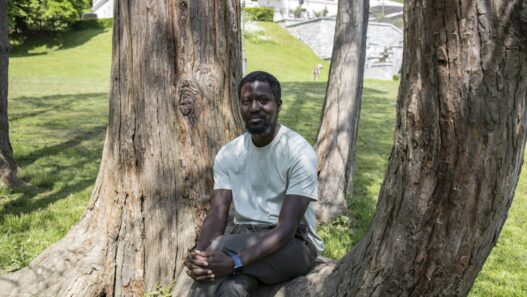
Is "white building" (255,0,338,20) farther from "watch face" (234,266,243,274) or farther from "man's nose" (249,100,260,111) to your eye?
"watch face" (234,266,243,274)

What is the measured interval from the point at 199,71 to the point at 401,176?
2.04m

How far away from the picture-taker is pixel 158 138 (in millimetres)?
3869

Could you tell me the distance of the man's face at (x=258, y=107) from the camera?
11.4 feet

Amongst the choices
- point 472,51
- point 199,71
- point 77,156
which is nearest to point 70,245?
point 199,71

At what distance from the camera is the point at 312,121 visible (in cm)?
1413

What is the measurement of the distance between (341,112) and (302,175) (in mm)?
3574

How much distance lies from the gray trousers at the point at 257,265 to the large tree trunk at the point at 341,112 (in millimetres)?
3176

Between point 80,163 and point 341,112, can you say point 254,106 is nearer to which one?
point 341,112

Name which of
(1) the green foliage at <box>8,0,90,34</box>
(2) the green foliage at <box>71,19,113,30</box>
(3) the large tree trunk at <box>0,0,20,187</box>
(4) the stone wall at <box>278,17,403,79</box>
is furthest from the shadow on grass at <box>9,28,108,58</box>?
(3) the large tree trunk at <box>0,0,20,187</box>

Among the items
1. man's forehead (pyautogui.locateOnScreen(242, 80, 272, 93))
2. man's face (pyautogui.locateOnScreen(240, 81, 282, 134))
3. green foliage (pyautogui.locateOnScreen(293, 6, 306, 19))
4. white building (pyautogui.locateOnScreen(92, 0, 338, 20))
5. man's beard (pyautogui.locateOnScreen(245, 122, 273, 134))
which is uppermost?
white building (pyautogui.locateOnScreen(92, 0, 338, 20))

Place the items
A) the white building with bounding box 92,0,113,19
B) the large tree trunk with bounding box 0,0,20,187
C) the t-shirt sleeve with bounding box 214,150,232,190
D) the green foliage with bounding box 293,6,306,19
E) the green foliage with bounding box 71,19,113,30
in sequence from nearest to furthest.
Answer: the t-shirt sleeve with bounding box 214,150,232,190, the large tree trunk with bounding box 0,0,20,187, the green foliage with bounding box 71,19,113,30, the green foliage with bounding box 293,6,306,19, the white building with bounding box 92,0,113,19

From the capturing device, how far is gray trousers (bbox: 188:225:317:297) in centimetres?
316

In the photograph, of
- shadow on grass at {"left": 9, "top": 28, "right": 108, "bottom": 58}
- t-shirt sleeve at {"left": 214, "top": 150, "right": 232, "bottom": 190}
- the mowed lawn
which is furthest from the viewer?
shadow on grass at {"left": 9, "top": 28, "right": 108, "bottom": 58}

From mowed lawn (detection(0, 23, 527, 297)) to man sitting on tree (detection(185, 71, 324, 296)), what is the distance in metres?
2.33
